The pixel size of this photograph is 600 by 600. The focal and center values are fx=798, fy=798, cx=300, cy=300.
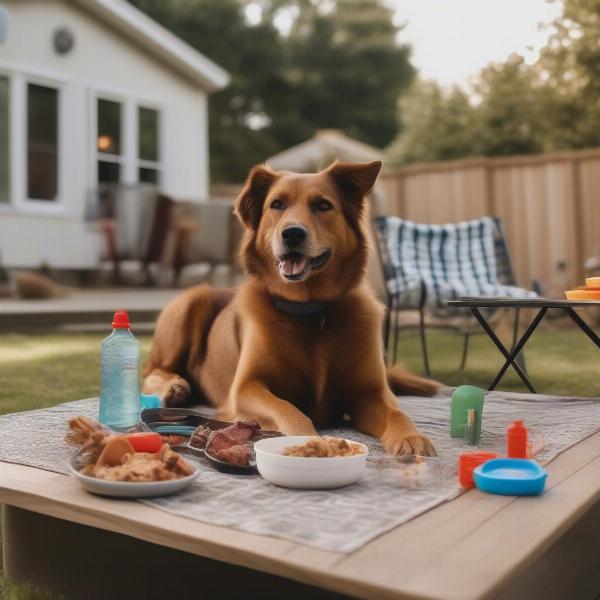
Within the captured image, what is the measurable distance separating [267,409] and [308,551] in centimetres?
121

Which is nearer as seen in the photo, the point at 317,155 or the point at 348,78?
the point at 317,155

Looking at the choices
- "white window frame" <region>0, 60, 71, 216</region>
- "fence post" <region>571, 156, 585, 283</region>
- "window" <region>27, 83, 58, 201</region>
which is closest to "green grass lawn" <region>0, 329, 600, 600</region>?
"fence post" <region>571, 156, 585, 283</region>

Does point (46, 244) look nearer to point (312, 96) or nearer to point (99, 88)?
point (99, 88)

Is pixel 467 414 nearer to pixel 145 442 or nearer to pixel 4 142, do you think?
pixel 145 442

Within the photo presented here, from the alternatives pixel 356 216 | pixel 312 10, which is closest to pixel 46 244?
pixel 356 216

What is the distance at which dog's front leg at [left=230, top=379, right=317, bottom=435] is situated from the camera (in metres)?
2.62

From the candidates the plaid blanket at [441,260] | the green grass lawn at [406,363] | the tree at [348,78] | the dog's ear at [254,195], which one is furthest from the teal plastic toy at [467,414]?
the tree at [348,78]

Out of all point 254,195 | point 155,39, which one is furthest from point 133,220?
point 254,195

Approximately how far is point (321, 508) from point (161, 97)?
11.2 meters

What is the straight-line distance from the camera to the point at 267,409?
273 centimetres

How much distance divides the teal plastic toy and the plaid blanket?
2.58 m

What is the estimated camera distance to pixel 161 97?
12234 mm

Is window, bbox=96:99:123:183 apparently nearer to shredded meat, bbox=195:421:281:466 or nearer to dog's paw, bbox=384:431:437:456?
shredded meat, bbox=195:421:281:466

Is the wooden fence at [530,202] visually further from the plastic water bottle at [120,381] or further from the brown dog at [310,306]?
the plastic water bottle at [120,381]
